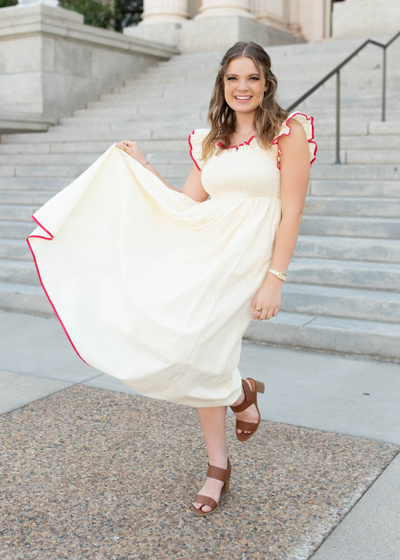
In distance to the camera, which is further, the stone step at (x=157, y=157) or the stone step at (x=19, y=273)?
the stone step at (x=157, y=157)

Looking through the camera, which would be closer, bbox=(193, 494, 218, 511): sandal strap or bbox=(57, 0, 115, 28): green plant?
bbox=(193, 494, 218, 511): sandal strap

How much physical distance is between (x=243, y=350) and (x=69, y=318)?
8.44ft

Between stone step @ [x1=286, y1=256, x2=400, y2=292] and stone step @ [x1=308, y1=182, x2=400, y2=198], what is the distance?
118 centimetres

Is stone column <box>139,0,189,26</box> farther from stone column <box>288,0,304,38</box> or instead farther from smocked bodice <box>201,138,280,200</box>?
smocked bodice <box>201,138,280,200</box>

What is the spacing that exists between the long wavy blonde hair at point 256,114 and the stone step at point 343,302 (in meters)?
2.74

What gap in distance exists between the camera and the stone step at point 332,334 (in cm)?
493

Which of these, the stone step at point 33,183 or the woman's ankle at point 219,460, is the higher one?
the stone step at point 33,183

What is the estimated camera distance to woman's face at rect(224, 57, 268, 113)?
9.43 ft

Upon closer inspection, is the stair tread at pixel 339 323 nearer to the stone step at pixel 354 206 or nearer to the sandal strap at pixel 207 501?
the stone step at pixel 354 206

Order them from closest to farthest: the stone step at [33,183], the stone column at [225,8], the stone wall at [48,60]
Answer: the stone step at [33,183] → the stone wall at [48,60] → the stone column at [225,8]

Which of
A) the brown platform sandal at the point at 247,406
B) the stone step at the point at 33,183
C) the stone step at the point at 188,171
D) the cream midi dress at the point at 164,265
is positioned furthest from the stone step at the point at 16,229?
the brown platform sandal at the point at 247,406

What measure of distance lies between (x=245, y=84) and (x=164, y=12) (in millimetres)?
13127

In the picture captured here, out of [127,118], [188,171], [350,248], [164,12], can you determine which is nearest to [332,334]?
[350,248]

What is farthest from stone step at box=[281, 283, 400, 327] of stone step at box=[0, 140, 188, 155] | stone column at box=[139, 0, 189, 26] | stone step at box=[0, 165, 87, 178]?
stone column at box=[139, 0, 189, 26]
